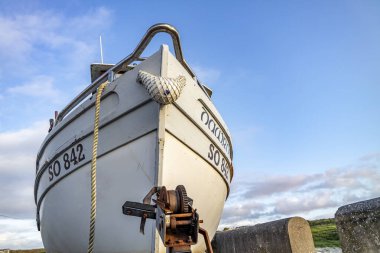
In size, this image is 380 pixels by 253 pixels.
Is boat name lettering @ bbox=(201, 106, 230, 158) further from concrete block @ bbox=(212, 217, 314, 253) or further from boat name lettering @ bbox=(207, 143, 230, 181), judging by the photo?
concrete block @ bbox=(212, 217, 314, 253)

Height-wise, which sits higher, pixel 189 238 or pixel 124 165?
pixel 124 165

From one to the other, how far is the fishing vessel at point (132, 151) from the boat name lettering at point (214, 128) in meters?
0.02

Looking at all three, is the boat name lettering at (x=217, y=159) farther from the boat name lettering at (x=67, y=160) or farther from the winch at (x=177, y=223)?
the winch at (x=177, y=223)

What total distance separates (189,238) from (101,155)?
3.43 meters

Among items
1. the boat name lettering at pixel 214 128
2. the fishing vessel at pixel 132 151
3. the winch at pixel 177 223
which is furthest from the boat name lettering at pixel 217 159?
the winch at pixel 177 223

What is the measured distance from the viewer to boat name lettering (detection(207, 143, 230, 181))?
5.71 metres

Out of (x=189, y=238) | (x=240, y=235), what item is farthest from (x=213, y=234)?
(x=189, y=238)

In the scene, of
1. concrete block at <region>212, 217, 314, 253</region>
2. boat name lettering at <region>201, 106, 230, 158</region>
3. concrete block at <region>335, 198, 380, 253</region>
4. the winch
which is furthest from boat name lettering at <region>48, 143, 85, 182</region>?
concrete block at <region>335, 198, 380, 253</region>

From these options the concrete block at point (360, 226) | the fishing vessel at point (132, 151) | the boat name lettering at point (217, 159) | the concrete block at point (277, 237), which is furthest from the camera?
the boat name lettering at point (217, 159)

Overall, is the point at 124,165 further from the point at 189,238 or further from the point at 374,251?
the point at 374,251

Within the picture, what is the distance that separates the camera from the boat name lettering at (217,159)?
571 cm

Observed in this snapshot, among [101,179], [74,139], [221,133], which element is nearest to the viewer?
[101,179]

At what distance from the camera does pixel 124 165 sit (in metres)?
4.85

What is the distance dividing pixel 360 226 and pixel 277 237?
217cm
